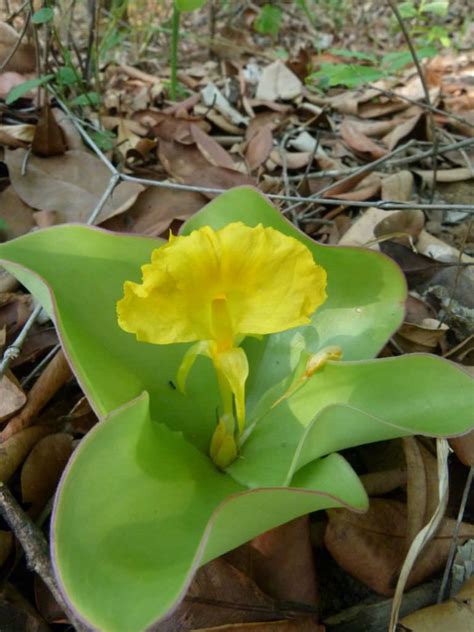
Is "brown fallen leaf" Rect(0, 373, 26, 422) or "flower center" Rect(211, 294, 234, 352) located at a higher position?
"flower center" Rect(211, 294, 234, 352)

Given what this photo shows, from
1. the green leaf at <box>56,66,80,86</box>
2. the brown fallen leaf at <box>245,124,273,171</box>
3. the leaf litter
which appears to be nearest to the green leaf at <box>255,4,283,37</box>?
the leaf litter

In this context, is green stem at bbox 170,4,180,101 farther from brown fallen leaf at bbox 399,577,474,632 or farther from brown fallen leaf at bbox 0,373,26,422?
brown fallen leaf at bbox 399,577,474,632

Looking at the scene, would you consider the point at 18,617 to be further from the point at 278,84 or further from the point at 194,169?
the point at 278,84

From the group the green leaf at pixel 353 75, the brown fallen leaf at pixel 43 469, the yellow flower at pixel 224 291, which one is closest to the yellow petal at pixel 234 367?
the yellow flower at pixel 224 291

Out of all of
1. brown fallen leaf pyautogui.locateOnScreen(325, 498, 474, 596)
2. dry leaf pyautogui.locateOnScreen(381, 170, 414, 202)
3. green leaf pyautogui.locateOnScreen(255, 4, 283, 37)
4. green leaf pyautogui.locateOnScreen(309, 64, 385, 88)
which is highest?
green leaf pyautogui.locateOnScreen(309, 64, 385, 88)

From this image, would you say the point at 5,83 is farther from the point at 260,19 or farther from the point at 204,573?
the point at 260,19

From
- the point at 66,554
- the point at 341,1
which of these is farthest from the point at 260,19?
the point at 66,554
